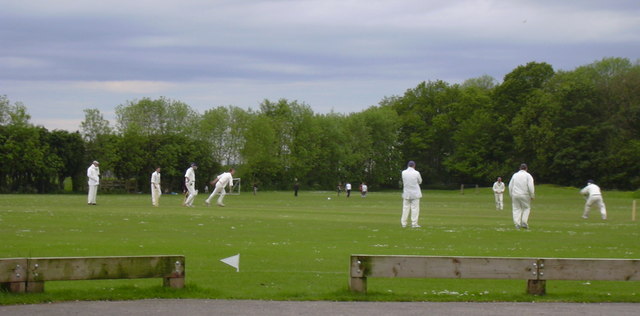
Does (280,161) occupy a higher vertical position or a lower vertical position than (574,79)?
lower

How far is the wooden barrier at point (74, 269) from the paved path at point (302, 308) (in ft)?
1.39

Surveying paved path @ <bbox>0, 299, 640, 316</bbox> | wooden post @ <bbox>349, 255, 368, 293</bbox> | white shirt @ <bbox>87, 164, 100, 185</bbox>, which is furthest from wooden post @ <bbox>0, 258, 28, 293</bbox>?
white shirt @ <bbox>87, 164, 100, 185</bbox>

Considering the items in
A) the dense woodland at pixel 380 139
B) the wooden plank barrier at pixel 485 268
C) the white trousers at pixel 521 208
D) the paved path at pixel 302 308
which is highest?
the dense woodland at pixel 380 139

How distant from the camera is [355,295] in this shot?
12.5 metres

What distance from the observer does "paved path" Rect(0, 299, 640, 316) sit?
36.4ft

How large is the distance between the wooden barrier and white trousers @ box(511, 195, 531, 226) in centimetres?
1845

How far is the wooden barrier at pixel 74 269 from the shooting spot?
1163 cm

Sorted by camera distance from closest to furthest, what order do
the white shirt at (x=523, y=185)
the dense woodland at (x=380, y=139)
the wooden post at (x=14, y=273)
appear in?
the wooden post at (x=14, y=273) → the white shirt at (x=523, y=185) → the dense woodland at (x=380, y=139)

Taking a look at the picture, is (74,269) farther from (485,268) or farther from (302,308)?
(485,268)

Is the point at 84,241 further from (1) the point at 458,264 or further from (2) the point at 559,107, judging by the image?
(2) the point at 559,107

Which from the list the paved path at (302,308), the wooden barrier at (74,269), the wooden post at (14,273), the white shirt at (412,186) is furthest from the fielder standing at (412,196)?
the wooden post at (14,273)

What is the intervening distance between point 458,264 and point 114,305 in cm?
507

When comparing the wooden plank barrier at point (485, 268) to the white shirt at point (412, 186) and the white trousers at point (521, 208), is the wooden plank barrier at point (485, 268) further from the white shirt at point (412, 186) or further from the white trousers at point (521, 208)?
the white trousers at point (521, 208)

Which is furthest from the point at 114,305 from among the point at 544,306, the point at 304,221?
the point at 304,221
